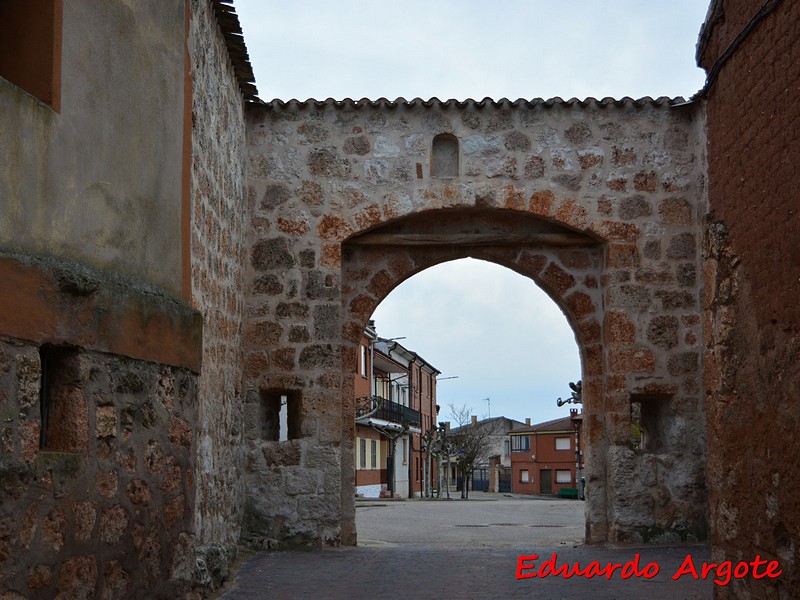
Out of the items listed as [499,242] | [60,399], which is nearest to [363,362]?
[499,242]

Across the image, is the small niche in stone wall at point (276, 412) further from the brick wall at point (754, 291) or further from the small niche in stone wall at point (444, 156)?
the brick wall at point (754, 291)

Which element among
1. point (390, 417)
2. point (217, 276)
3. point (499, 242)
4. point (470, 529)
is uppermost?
point (499, 242)

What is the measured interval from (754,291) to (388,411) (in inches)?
1393

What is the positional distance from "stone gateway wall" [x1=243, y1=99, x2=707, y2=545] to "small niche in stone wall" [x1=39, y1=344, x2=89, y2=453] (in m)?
5.45

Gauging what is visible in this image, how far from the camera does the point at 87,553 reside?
3953 mm

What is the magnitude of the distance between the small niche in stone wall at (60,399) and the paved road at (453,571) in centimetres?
302

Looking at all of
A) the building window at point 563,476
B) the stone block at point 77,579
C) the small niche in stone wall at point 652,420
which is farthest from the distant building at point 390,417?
the stone block at point 77,579

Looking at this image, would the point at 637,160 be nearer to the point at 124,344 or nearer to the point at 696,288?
the point at 696,288

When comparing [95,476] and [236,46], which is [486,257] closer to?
[236,46]

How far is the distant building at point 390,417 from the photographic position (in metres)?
35.2

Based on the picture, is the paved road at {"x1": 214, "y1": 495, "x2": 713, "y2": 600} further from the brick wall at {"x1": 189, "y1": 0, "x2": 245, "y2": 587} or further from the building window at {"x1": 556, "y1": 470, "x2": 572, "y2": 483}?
the building window at {"x1": 556, "y1": 470, "x2": 572, "y2": 483}

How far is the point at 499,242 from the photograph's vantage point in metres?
9.90

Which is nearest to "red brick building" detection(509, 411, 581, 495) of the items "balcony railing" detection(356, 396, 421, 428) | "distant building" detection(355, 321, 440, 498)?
"distant building" detection(355, 321, 440, 498)

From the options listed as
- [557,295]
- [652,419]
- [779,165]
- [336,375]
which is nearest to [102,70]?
[779,165]
